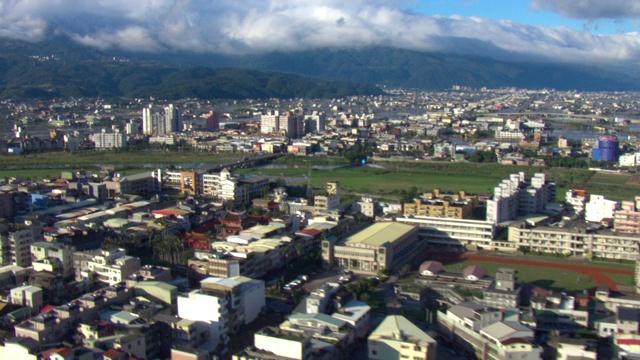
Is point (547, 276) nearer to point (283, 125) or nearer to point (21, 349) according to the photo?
point (21, 349)

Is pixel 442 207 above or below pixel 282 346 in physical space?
above

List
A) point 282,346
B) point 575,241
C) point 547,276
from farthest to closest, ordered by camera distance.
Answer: point 575,241
point 547,276
point 282,346

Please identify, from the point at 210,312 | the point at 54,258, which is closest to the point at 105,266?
the point at 54,258

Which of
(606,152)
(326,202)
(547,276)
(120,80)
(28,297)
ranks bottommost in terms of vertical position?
(547,276)

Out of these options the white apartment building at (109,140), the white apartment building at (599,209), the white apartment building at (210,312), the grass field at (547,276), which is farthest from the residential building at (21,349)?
the white apartment building at (109,140)

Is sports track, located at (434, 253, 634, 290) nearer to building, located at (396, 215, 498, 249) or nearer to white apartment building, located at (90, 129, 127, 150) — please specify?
building, located at (396, 215, 498, 249)

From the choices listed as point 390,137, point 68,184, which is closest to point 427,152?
point 390,137
